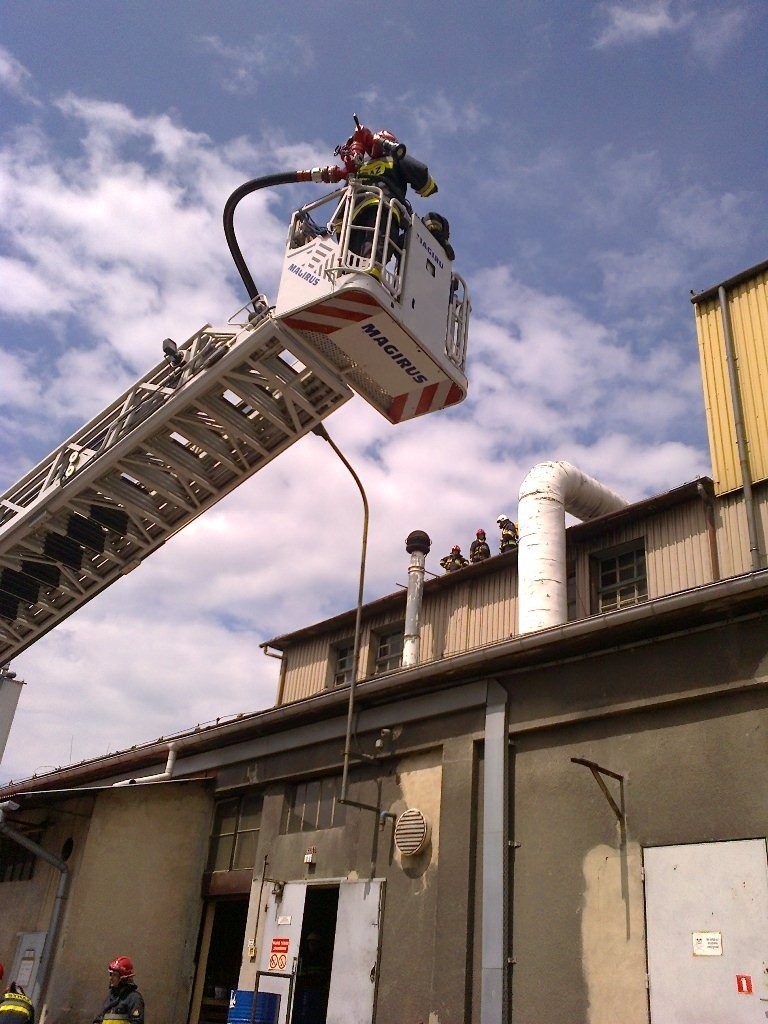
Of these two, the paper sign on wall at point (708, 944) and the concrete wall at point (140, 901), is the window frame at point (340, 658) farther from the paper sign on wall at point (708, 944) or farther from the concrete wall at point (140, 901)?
the paper sign on wall at point (708, 944)

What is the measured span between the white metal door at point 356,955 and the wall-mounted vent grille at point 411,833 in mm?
657

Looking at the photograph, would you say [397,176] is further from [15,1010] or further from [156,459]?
[15,1010]

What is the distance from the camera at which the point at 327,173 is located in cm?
1031

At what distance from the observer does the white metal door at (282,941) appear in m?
12.4

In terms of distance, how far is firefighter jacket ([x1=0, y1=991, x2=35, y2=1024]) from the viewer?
791 centimetres

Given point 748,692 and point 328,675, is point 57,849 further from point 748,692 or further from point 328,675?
point 748,692

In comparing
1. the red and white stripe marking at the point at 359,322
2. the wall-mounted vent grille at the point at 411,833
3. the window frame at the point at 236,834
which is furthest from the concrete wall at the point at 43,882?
the red and white stripe marking at the point at 359,322

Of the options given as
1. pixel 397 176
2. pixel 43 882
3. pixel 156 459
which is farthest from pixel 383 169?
pixel 43 882

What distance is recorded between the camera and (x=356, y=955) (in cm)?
1170

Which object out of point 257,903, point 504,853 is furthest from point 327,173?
point 257,903

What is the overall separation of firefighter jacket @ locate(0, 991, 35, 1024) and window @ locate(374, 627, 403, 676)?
10797mm

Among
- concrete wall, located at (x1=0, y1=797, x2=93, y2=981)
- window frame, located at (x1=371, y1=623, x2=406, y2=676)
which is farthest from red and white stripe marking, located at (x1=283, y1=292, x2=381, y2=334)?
concrete wall, located at (x1=0, y1=797, x2=93, y2=981)

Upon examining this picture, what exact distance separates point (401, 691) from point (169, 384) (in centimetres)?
531

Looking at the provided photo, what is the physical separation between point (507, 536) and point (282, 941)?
832 centimetres
